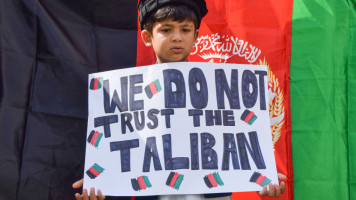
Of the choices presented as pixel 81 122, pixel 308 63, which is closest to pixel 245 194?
pixel 308 63

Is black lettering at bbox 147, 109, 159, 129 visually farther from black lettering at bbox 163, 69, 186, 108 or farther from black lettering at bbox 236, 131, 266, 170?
black lettering at bbox 236, 131, 266, 170

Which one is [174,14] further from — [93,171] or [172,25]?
[93,171]

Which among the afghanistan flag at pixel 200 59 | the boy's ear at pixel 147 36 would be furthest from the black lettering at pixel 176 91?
the afghanistan flag at pixel 200 59

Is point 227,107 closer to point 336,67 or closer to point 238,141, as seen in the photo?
point 238,141

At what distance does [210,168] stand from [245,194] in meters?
0.50

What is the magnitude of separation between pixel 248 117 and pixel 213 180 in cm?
23

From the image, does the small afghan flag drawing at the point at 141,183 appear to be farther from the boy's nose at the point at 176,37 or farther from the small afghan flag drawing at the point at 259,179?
the boy's nose at the point at 176,37

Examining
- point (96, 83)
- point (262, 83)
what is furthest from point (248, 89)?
point (96, 83)

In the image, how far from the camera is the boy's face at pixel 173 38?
132cm

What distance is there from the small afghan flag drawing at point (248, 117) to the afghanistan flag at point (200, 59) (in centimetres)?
42

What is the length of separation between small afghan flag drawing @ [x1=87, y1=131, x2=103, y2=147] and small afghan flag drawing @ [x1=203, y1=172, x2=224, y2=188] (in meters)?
0.35

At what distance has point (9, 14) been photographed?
143 centimetres

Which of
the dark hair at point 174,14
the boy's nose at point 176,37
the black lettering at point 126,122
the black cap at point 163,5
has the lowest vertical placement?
the black lettering at point 126,122

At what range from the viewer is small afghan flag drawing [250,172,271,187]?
122 cm
